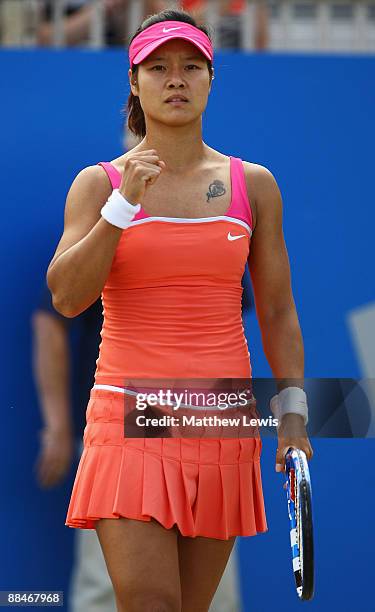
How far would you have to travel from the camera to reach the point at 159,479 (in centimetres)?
266

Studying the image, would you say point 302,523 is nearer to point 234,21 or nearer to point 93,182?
point 93,182

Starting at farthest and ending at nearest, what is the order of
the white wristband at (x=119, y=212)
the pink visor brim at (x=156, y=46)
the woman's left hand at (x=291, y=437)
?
the woman's left hand at (x=291, y=437) < the pink visor brim at (x=156, y=46) < the white wristband at (x=119, y=212)

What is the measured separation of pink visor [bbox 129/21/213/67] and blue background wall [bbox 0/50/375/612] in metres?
1.18

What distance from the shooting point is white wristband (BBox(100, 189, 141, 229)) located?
2592mm

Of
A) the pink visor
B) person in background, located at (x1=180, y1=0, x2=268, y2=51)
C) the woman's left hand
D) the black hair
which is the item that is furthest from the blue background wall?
person in background, located at (x1=180, y1=0, x2=268, y2=51)

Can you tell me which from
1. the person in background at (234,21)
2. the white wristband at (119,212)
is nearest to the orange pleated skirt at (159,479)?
the white wristband at (119,212)

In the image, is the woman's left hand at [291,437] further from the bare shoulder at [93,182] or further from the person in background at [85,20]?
the person in background at [85,20]

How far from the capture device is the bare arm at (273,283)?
294 cm

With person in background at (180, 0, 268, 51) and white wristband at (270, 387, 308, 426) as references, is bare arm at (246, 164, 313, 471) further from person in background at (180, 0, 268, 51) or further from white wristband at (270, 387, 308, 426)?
person in background at (180, 0, 268, 51)

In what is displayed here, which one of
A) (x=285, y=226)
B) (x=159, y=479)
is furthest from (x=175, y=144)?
(x=285, y=226)

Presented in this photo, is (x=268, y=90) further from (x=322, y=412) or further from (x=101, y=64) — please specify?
(x=322, y=412)

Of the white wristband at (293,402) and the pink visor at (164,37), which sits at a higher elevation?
the pink visor at (164,37)

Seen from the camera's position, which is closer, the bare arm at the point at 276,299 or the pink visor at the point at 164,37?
the pink visor at the point at 164,37

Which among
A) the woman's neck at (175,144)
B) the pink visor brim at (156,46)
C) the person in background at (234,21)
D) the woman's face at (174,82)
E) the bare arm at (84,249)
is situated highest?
the person in background at (234,21)
